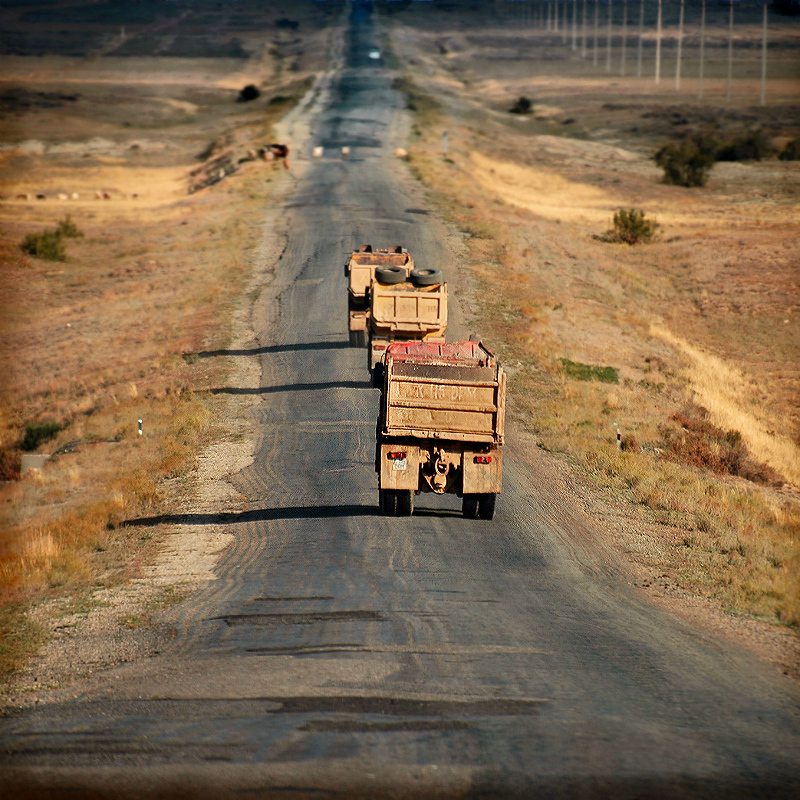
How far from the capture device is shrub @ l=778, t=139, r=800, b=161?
7800cm

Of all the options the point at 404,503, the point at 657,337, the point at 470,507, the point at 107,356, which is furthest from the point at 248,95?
the point at 470,507

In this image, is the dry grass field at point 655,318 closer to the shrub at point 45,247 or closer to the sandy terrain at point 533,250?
the sandy terrain at point 533,250

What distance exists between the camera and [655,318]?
133 feet

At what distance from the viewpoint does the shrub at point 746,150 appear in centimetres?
8006

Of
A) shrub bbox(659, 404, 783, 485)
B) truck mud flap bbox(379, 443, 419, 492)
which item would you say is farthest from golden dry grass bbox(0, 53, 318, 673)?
shrub bbox(659, 404, 783, 485)

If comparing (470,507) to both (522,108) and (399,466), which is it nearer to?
(399,466)

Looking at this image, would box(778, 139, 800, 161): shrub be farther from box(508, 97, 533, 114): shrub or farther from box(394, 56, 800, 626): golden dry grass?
box(508, 97, 533, 114): shrub

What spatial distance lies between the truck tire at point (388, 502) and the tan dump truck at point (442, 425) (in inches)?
9.9

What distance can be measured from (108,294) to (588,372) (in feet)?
76.9

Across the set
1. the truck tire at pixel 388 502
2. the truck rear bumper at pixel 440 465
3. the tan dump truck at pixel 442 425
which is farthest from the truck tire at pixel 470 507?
the truck tire at pixel 388 502

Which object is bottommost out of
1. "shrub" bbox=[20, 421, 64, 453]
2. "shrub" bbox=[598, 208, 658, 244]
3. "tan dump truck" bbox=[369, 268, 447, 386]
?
"shrub" bbox=[20, 421, 64, 453]

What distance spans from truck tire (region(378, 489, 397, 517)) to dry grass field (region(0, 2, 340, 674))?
4256 millimetres

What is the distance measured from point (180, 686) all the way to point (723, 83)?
132688mm

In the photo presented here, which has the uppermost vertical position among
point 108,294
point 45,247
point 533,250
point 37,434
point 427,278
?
point 533,250
